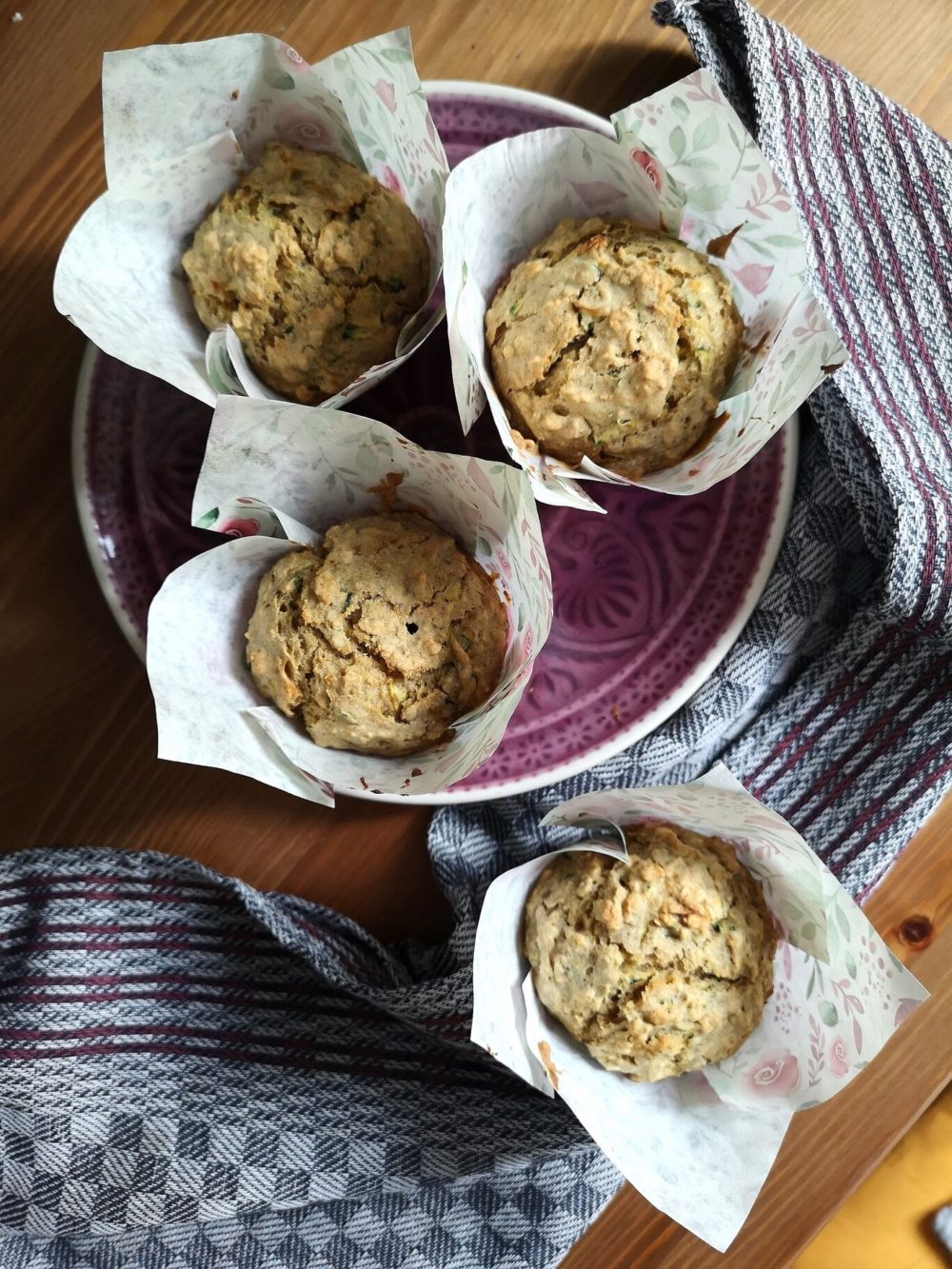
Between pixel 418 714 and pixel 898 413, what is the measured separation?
0.68 meters

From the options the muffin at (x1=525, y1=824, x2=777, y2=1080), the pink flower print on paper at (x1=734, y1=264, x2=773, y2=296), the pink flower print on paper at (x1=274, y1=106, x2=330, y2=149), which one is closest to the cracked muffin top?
the pink flower print on paper at (x1=274, y1=106, x2=330, y2=149)

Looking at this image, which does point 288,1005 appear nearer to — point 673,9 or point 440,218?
point 440,218

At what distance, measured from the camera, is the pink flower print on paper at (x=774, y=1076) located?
1.13 metres

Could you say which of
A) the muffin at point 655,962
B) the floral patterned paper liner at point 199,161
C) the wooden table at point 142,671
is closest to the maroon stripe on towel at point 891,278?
the wooden table at point 142,671

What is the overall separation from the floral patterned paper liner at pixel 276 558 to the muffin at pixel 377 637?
0.12ft

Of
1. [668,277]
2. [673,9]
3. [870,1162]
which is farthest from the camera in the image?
[870,1162]

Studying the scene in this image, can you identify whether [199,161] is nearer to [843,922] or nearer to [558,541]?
[558,541]

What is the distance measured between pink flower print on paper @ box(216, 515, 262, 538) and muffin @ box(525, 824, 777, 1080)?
0.55 meters

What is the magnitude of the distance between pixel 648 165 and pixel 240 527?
1.98ft

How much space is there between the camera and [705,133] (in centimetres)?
107

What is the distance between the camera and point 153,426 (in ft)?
4.11

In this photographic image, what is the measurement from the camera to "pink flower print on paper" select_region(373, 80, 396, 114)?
1.05 metres

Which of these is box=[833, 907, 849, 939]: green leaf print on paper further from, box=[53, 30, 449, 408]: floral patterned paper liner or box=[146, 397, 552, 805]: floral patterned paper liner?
box=[53, 30, 449, 408]: floral patterned paper liner

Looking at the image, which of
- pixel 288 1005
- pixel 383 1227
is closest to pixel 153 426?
pixel 288 1005
